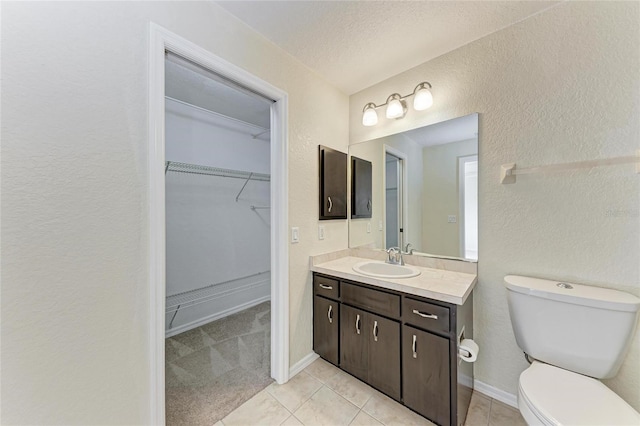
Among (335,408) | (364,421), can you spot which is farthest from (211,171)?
(364,421)

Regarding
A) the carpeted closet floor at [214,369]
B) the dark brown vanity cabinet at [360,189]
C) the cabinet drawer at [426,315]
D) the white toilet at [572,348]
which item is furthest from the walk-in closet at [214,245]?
Answer: the white toilet at [572,348]

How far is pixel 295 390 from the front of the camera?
166 centimetres

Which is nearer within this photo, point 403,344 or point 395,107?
point 403,344

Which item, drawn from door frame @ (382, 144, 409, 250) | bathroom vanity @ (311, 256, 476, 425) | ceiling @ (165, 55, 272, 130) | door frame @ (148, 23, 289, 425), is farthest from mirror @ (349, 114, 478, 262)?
door frame @ (148, 23, 289, 425)

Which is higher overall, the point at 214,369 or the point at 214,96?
the point at 214,96

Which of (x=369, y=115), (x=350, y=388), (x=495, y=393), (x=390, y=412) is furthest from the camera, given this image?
(x=369, y=115)

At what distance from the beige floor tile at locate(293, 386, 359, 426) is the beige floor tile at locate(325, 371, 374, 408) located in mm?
41

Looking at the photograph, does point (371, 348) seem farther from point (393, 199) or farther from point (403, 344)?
point (393, 199)

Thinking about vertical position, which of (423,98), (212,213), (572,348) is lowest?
(572,348)

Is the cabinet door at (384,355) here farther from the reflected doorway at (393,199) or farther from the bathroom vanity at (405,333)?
the reflected doorway at (393,199)

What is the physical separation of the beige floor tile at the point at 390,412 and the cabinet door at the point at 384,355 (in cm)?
8

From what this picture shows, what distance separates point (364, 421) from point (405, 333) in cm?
57

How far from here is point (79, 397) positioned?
0.95 m

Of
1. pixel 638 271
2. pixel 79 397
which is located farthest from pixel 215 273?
pixel 638 271
